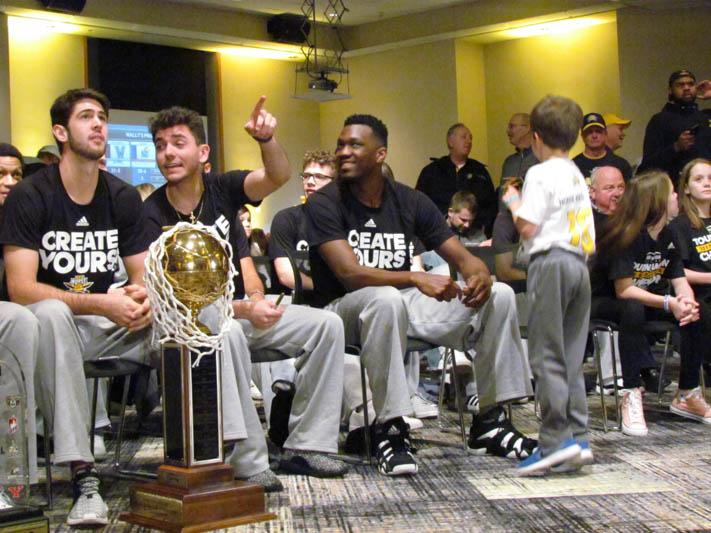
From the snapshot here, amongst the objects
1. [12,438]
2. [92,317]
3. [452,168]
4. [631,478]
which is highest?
[452,168]

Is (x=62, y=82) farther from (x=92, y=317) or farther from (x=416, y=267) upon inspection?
(x=92, y=317)

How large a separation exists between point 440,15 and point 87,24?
3.63 metres

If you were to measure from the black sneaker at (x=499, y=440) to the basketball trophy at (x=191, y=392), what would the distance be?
1.15 m

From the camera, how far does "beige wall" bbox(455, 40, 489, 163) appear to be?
11.0 m

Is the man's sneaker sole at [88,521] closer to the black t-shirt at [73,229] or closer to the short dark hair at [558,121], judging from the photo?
the black t-shirt at [73,229]

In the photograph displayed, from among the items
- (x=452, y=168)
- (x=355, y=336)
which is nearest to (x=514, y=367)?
(x=355, y=336)

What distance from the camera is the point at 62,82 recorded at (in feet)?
33.2

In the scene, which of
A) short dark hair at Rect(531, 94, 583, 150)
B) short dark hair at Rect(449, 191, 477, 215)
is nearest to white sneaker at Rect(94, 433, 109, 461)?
short dark hair at Rect(531, 94, 583, 150)

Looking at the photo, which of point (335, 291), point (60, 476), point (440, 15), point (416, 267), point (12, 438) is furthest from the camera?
point (440, 15)

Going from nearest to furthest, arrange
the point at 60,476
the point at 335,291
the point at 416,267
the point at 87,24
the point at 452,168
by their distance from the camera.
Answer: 1. the point at 60,476
2. the point at 335,291
3. the point at 416,267
4. the point at 452,168
5. the point at 87,24

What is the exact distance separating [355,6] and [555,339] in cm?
762

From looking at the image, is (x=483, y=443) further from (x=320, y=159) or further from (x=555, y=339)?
(x=320, y=159)

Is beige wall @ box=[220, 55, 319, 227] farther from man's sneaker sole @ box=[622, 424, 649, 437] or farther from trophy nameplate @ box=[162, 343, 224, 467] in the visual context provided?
trophy nameplate @ box=[162, 343, 224, 467]

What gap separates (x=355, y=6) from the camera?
1054cm
